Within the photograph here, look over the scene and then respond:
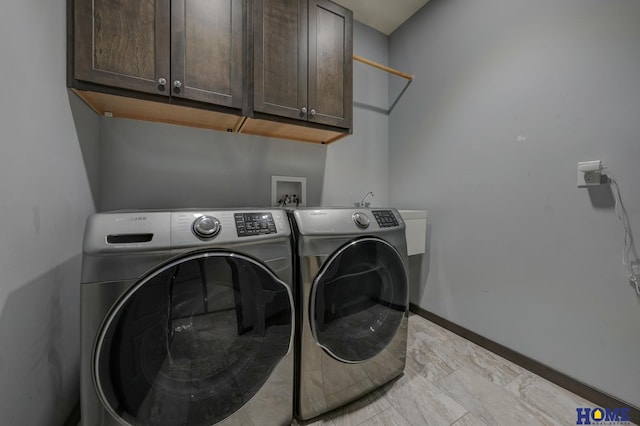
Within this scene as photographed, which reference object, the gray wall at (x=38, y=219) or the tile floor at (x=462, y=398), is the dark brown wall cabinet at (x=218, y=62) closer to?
the gray wall at (x=38, y=219)

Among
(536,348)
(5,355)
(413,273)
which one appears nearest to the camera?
(5,355)

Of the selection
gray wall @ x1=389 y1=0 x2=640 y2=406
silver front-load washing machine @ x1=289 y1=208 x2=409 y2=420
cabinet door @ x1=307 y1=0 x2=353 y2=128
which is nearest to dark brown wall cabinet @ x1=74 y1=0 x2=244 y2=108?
cabinet door @ x1=307 y1=0 x2=353 y2=128

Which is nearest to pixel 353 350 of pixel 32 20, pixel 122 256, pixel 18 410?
pixel 122 256

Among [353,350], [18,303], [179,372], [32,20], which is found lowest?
[353,350]

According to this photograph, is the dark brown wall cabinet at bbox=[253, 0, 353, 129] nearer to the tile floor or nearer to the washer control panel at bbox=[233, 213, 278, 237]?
the washer control panel at bbox=[233, 213, 278, 237]

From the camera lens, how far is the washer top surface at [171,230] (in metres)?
0.67

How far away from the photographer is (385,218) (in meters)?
1.21

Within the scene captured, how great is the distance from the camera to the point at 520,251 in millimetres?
1402

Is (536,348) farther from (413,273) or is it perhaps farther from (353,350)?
(353,350)

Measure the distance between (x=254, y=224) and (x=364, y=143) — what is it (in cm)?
160

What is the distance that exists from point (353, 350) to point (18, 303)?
1.17m

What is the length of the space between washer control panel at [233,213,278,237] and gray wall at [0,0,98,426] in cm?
60

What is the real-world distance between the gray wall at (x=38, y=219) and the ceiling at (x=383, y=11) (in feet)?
6.20

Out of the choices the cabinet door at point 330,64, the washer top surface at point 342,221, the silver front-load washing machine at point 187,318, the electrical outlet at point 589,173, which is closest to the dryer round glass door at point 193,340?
the silver front-load washing machine at point 187,318
